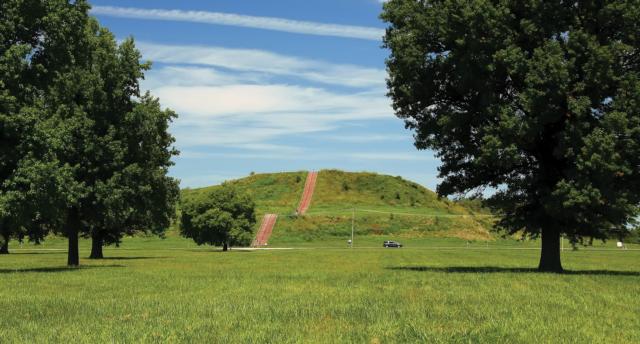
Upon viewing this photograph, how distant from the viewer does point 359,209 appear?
153875 mm

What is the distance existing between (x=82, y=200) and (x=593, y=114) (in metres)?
28.4

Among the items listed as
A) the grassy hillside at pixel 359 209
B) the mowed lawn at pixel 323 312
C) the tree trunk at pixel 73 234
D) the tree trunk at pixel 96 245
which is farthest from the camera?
the grassy hillside at pixel 359 209

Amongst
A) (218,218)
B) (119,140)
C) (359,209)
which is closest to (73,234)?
(119,140)

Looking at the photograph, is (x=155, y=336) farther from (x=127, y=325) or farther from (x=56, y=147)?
(x=56, y=147)

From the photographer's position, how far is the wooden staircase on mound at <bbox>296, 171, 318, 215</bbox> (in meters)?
153

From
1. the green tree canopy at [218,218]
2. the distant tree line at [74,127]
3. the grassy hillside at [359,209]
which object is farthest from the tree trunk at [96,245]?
the grassy hillside at [359,209]

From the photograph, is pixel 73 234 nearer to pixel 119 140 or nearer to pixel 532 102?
pixel 119 140

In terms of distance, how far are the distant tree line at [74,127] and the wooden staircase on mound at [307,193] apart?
333 feet

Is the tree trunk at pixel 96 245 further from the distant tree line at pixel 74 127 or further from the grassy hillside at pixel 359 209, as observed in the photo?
the grassy hillside at pixel 359 209

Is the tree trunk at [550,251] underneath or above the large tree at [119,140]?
underneath

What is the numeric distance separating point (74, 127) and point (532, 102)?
22256mm

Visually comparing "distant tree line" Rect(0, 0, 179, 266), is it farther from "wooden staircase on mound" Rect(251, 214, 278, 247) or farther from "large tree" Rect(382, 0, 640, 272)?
"wooden staircase on mound" Rect(251, 214, 278, 247)

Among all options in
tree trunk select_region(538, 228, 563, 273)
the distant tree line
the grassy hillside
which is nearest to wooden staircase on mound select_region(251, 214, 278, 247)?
the grassy hillside

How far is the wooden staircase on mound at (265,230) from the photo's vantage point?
11793 centimetres
